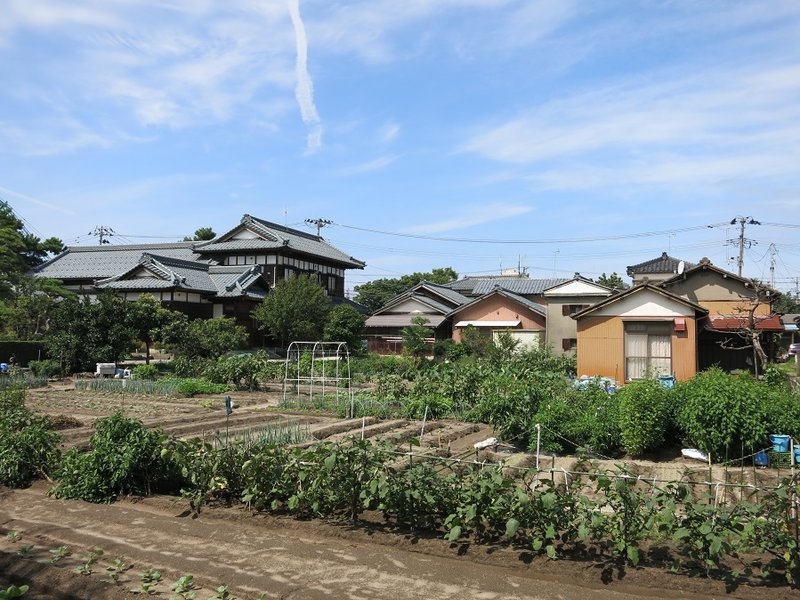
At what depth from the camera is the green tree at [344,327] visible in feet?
90.9

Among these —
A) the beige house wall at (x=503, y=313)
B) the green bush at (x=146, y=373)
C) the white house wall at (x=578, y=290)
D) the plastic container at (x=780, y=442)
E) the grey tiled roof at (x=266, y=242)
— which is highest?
the grey tiled roof at (x=266, y=242)

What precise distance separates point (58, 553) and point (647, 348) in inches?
686

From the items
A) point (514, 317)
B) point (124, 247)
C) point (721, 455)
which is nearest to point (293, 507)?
point (721, 455)

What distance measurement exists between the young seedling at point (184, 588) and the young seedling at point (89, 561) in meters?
0.76

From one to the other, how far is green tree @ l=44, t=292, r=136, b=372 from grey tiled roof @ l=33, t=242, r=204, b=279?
45.8ft

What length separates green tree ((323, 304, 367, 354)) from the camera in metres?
27.7

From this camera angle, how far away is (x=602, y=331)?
19.5 m

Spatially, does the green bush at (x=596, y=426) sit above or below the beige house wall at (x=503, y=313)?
below

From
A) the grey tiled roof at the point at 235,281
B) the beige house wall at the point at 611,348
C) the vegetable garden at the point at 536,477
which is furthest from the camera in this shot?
the grey tiled roof at the point at 235,281

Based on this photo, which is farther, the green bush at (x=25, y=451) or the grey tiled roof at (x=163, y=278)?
the grey tiled roof at (x=163, y=278)

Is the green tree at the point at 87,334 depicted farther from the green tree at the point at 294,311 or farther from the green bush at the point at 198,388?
the green tree at the point at 294,311

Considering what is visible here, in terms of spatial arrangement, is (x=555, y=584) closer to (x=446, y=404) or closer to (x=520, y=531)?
(x=520, y=531)

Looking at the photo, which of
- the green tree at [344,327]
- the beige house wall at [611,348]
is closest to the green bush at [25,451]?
the beige house wall at [611,348]

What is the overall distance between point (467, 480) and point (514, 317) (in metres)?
25.3
